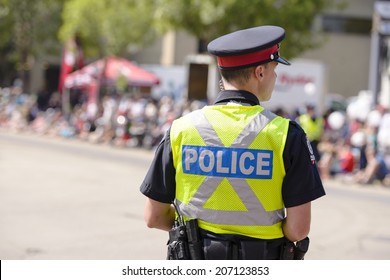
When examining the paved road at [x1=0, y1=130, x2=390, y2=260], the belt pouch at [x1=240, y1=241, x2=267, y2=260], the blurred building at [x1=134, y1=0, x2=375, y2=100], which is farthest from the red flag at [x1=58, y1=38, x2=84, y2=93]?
the belt pouch at [x1=240, y1=241, x2=267, y2=260]

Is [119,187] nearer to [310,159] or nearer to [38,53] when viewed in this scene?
[310,159]

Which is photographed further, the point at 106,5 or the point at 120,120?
the point at 106,5

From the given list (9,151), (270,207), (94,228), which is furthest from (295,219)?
(9,151)

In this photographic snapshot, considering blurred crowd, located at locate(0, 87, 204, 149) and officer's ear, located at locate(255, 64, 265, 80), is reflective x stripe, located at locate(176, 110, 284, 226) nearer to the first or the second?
officer's ear, located at locate(255, 64, 265, 80)

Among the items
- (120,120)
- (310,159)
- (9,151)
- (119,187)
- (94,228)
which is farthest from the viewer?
(120,120)

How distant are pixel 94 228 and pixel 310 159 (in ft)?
20.4

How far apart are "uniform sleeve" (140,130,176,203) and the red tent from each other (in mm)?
22016

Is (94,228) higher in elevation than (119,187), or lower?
higher

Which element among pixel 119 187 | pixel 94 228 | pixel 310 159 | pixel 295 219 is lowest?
pixel 119 187

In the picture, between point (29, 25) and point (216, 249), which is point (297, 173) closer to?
point (216, 249)

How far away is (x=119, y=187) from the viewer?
12977 millimetres

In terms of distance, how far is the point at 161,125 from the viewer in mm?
21156

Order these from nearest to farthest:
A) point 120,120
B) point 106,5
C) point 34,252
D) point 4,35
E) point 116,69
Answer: point 34,252, point 120,120, point 116,69, point 106,5, point 4,35

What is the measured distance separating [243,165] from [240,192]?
109 millimetres
